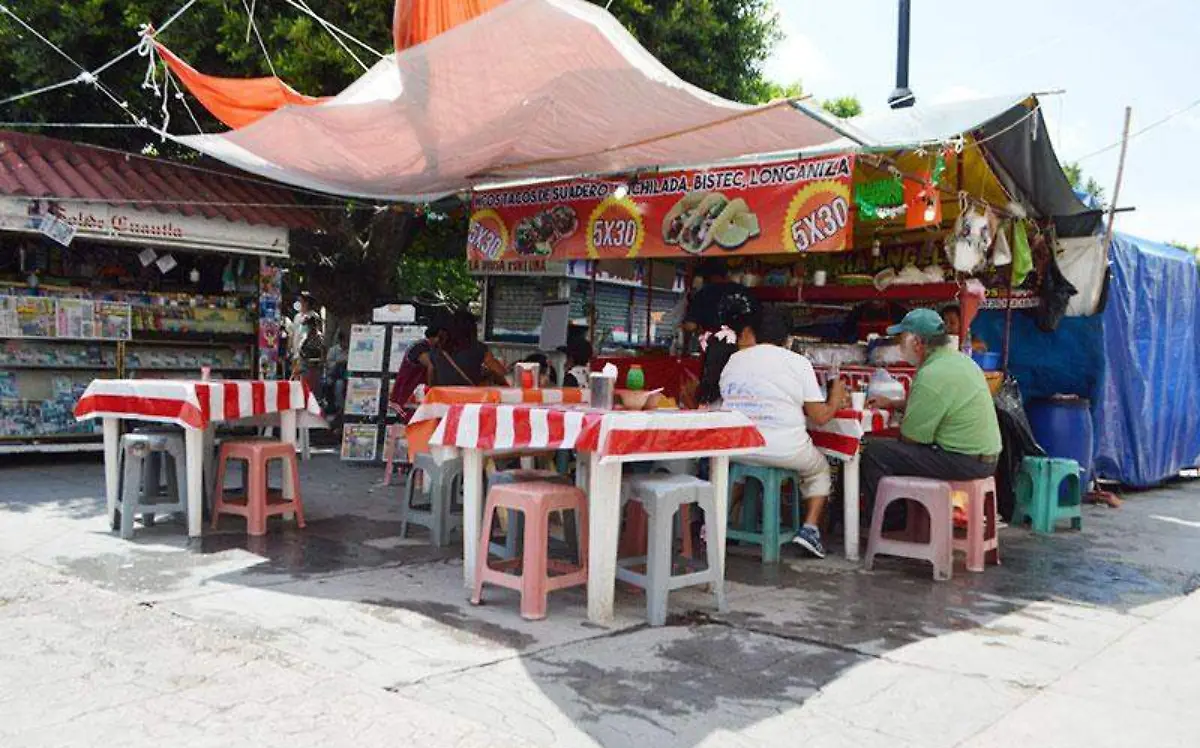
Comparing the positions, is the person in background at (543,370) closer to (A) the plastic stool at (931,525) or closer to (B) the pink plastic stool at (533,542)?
(B) the pink plastic stool at (533,542)

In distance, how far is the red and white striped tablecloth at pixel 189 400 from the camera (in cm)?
577

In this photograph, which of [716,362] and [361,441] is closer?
[716,362]

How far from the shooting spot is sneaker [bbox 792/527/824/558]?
19.5 feet

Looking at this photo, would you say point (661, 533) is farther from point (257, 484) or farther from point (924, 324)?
point (257, 484)

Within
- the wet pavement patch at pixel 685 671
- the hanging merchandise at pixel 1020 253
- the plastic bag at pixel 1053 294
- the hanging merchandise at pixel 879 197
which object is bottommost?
the wet pavement patch at pixel 685 671

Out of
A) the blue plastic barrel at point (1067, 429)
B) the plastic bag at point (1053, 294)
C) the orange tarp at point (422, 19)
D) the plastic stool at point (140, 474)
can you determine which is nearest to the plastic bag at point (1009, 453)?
the blue plastic barrel at point (1067, 429)

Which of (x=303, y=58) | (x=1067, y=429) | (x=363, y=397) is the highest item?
(x=303, y=58)

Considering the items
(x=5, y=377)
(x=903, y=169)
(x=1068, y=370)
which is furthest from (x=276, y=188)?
(x=1068, y=370)

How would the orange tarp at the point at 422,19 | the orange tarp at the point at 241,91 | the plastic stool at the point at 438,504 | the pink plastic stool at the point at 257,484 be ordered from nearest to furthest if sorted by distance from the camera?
the orange tarp at the point at 422,19 < the plastic stool at the point at 438,504 < the pink plastic stool at the point at 257,484 < the orange tarp at the point at 241,91

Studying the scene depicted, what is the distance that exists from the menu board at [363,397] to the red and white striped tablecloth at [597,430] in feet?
16.0

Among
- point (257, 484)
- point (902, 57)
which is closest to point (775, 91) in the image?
point (902, 57)

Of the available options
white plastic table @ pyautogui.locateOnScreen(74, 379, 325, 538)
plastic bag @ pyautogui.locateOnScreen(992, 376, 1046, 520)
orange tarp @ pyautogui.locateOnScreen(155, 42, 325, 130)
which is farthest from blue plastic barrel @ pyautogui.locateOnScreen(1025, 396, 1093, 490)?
orange tarp @ pyautogui.locateOnScreen(155, 42, 325, 130)

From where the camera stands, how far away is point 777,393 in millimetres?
5727

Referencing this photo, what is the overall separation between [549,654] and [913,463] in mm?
3005
